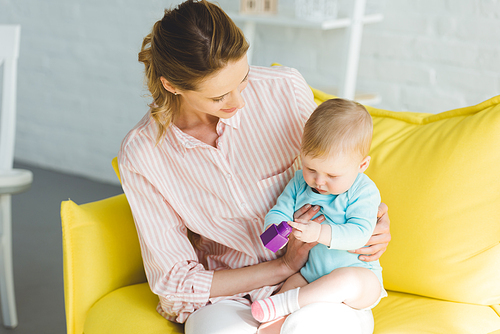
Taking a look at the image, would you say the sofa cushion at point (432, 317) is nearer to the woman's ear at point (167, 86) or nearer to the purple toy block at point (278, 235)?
the purple toy block at point (278, 235)

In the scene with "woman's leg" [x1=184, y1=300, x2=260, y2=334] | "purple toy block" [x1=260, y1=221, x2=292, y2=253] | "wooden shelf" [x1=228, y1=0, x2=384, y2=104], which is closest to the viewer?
"purple toy block" [x1=260, y1=221, x2=292, y2=253]

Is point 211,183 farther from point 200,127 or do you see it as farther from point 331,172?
point 331,172

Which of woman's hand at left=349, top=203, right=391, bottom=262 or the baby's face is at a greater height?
the baby's face

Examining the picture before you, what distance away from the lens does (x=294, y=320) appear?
1.05 metres

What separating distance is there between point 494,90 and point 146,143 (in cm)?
162

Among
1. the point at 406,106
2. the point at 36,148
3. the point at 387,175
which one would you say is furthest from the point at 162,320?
the point at 36,148

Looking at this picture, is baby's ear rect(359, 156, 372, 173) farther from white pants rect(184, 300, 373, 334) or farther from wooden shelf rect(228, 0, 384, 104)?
wooden shelf rect(228, 0, 384, 104)

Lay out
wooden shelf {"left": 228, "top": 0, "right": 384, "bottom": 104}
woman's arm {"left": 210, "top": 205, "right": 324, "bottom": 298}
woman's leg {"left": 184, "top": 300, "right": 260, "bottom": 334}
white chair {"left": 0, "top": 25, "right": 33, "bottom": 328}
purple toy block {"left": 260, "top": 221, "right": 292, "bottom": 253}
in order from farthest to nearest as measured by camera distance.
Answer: wooden shelf {"left": 228, "top": 0, "right": 384, "bottom": 104}
white chair {"left": 0, "top": 25, "right": 33, "bottom": 328}
woman's arm {"left": 210, "top": 205, "right": 324, "bottom": 298}
woman's leg {"left": 184, "top": 300, "right": 260, "bottom": 334}
purple toy block {"left": 260, "top": 221, "right": 292, "bottom": 253}

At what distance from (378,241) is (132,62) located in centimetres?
240

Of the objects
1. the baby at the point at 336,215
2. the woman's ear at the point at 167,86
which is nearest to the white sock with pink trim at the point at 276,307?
the baby at the point at 336,215

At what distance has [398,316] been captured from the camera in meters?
1.23

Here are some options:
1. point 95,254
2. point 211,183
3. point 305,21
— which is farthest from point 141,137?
point 305,21

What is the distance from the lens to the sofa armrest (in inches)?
52.0

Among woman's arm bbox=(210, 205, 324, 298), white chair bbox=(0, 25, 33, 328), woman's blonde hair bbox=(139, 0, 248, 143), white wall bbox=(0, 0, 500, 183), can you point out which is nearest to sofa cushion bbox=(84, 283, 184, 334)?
woman's arm bbox=(210, 205, 324, 298)
